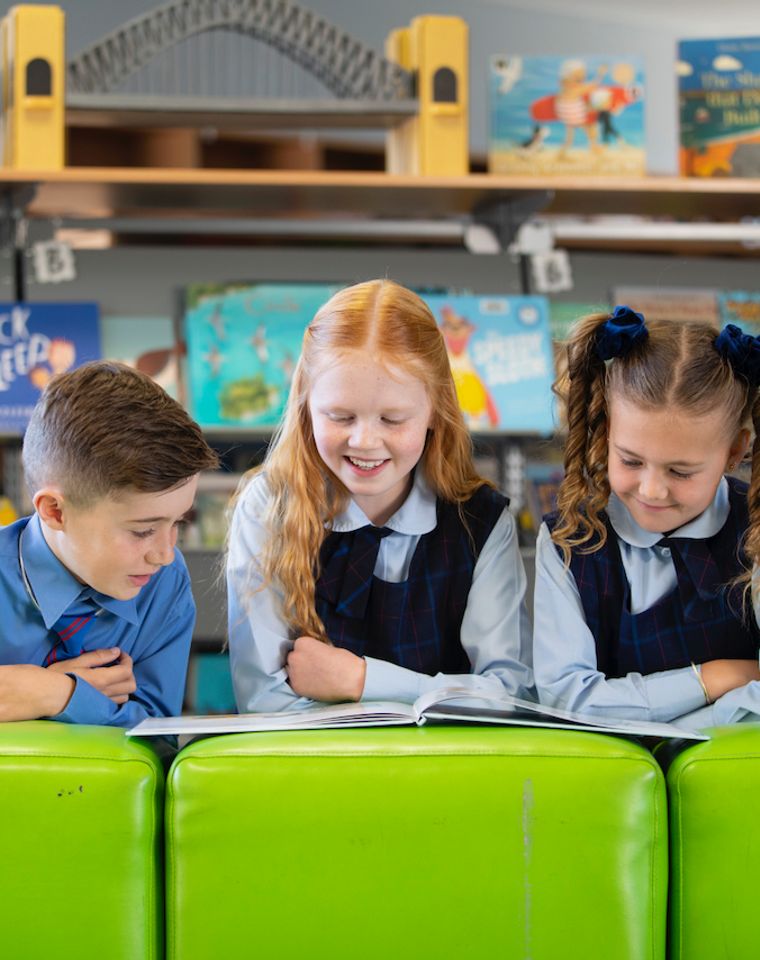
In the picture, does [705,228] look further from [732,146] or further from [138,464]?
[138,464]

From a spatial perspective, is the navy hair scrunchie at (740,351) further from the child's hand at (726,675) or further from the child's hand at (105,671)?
the child's hand at (105,671)

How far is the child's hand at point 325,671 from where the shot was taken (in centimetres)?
150

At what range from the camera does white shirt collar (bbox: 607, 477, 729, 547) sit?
61.4 inches

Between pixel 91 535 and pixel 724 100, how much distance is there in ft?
6.89

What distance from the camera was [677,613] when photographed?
1.55m

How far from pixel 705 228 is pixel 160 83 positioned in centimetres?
157

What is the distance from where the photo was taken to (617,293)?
10.4ft

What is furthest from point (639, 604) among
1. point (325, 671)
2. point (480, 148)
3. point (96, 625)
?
point (480, 148)

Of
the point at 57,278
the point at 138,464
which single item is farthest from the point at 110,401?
the point at 57,278

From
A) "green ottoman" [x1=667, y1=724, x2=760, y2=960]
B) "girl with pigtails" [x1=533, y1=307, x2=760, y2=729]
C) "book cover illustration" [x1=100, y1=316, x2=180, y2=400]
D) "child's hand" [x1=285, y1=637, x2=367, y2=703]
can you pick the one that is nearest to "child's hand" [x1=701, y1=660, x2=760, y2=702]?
"girl with pigtails" [x1=533, y1=307, x2=760, y2=729]

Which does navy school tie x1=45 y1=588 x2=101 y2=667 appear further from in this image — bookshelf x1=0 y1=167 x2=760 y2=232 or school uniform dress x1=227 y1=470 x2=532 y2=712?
bookshelf x1=0 y1=167 x2=760 y2=232

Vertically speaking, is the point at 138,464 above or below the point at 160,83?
below

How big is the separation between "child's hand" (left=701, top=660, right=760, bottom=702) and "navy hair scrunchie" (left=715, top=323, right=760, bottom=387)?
35 centimetres

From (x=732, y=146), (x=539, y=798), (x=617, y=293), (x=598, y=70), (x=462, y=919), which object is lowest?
(x=462, y=919)
